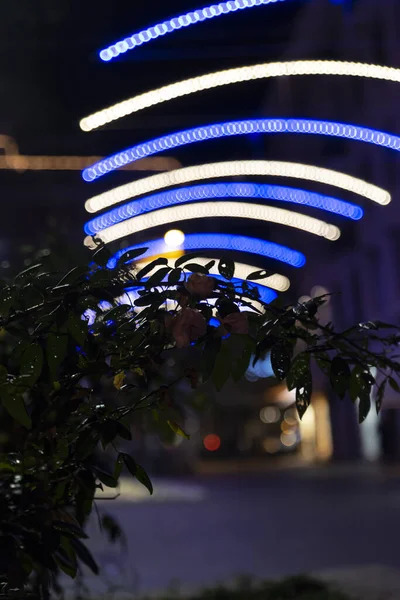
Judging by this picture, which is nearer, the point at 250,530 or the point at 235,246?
the point at 235,246

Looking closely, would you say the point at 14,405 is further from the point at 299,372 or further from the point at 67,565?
the point at 299,372

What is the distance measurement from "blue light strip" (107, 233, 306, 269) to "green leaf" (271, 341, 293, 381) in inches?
105

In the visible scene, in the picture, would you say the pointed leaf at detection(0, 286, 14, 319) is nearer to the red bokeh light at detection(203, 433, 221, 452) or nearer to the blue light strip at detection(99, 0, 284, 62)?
the blue light strip at detection(99, 0, 284, 62)

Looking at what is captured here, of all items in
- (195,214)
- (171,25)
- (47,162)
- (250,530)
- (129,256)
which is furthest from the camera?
(250,530)

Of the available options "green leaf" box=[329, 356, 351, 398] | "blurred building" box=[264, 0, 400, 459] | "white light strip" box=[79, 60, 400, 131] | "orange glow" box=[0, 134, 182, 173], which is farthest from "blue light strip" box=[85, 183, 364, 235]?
"green leaf" box=[329, 356, 351, 398]

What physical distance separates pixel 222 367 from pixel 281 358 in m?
0.12

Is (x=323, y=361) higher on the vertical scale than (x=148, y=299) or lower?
lower

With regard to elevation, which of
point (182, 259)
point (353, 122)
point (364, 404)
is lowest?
point (364, 404)

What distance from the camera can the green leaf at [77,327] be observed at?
5.81ft

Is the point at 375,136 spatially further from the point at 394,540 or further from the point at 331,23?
the point at 394,540

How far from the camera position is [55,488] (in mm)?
1929

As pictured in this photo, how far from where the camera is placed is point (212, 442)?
1375 inches

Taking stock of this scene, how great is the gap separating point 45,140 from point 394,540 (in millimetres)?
7612

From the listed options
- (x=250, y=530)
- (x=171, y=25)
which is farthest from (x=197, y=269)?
(x=250, y=530)
